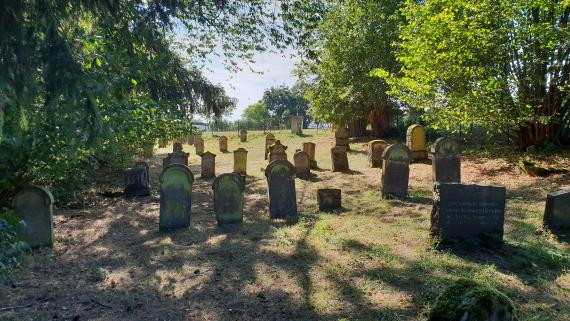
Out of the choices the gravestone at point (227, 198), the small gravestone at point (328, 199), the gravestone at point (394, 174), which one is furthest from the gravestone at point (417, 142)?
the gravestone at point (227, 198)

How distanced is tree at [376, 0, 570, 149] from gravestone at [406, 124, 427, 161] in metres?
1.35

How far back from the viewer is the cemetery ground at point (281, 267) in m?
4.39

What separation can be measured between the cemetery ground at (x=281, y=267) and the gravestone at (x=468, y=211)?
26cm

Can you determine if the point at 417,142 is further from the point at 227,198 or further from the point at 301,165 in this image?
the point at 227,198

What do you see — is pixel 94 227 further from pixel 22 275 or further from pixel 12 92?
pixel 12 92

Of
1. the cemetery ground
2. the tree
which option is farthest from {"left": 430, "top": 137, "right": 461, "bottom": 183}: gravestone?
the tree

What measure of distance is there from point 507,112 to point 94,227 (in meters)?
11.7

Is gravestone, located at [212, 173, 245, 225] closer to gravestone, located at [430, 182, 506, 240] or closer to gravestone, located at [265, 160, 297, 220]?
gravestone, located at [265, 160, 297, 220]

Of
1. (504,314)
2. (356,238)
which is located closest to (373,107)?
(356,238)

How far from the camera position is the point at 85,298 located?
189 inches

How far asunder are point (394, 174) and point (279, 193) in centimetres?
311

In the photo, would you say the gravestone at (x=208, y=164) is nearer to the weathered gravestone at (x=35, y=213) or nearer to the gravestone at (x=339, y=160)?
the gravestone at (x=339, y=160)

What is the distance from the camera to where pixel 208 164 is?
1446 centimetres

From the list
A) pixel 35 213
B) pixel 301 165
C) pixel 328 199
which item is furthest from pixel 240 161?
pixel 35 213
